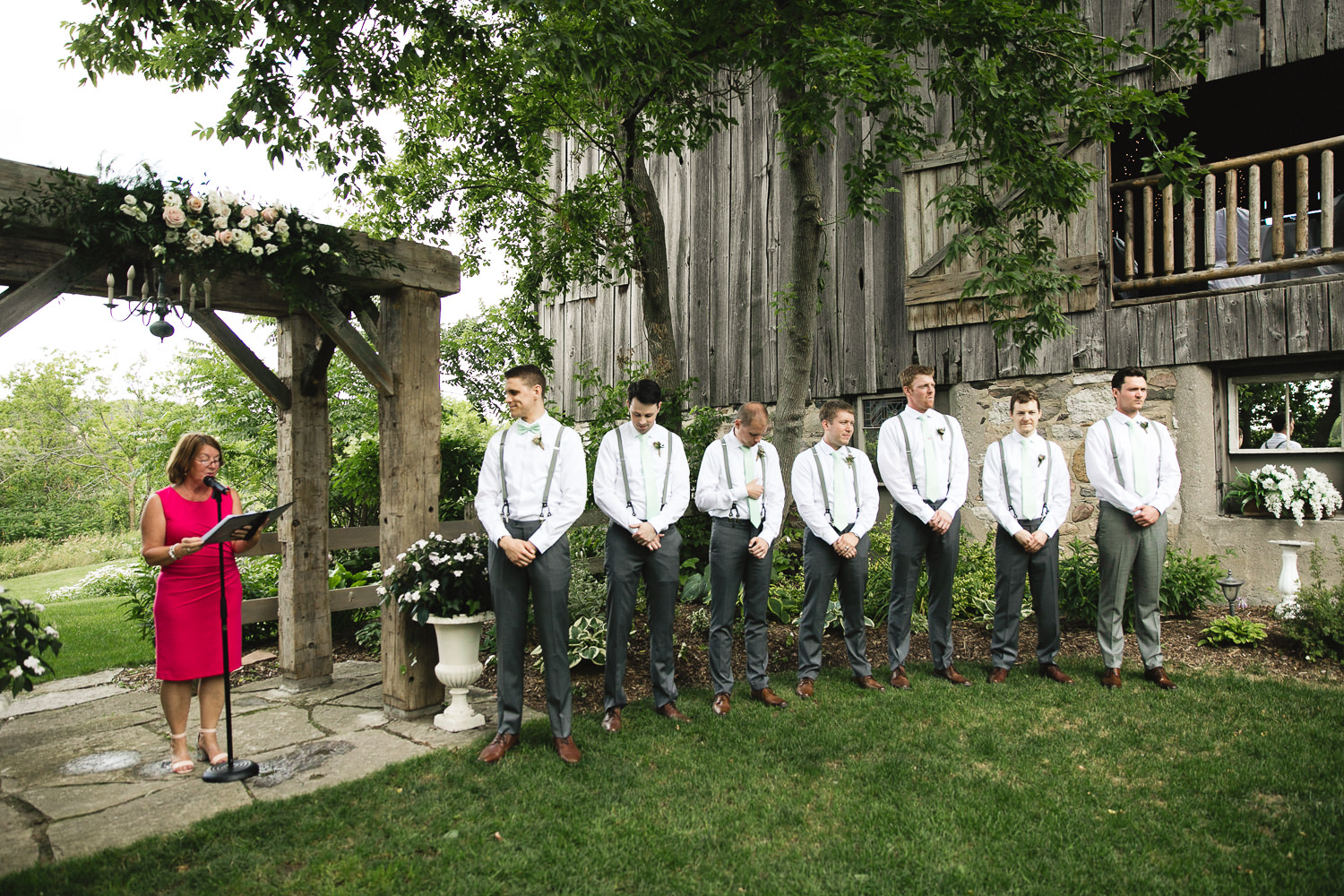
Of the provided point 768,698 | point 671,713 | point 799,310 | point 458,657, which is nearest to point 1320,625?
point 768,698

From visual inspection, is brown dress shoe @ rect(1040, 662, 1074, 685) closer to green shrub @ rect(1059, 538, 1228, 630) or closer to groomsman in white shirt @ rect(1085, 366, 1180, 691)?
groomsman in white shirt @ rect(1085, 366, 1180, 691)

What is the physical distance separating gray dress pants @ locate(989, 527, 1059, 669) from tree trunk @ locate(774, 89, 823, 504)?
6.95ft

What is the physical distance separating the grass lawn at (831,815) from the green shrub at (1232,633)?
0.94 m

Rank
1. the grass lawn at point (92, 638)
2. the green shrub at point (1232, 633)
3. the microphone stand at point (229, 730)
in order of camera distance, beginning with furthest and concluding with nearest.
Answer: the grass lawn at point (92, 638) < the green shrub at point (1232, 633) < the microphone stand at point (229, 730)

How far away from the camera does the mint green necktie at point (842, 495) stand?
4961 millimetres

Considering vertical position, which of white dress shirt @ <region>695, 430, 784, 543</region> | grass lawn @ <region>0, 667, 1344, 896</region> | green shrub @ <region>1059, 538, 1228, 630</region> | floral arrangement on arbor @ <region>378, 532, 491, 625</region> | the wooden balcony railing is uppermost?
the wooden balcony railing

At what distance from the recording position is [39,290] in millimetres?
3418

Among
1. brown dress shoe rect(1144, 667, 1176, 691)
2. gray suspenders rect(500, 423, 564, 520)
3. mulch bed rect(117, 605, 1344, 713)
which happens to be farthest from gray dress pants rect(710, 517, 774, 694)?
brown dress shoe rect(1144, 667, 1176, 691)

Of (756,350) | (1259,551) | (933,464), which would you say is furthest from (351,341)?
(1259,551)

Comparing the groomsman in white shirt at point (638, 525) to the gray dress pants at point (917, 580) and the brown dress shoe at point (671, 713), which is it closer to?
the brown dress shoe at point (671, 713)

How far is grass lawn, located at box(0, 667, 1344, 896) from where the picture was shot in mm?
2818

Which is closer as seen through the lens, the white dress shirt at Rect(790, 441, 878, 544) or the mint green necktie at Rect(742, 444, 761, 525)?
the mint green necktie at Rect(742, 444, 761, 525)

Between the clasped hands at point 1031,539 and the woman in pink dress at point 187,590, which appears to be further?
the clasped hands at point 1031,539

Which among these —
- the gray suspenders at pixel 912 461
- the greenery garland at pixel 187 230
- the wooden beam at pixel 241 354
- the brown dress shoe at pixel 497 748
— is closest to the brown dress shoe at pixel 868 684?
the gray suspenders at pixel 912 461
